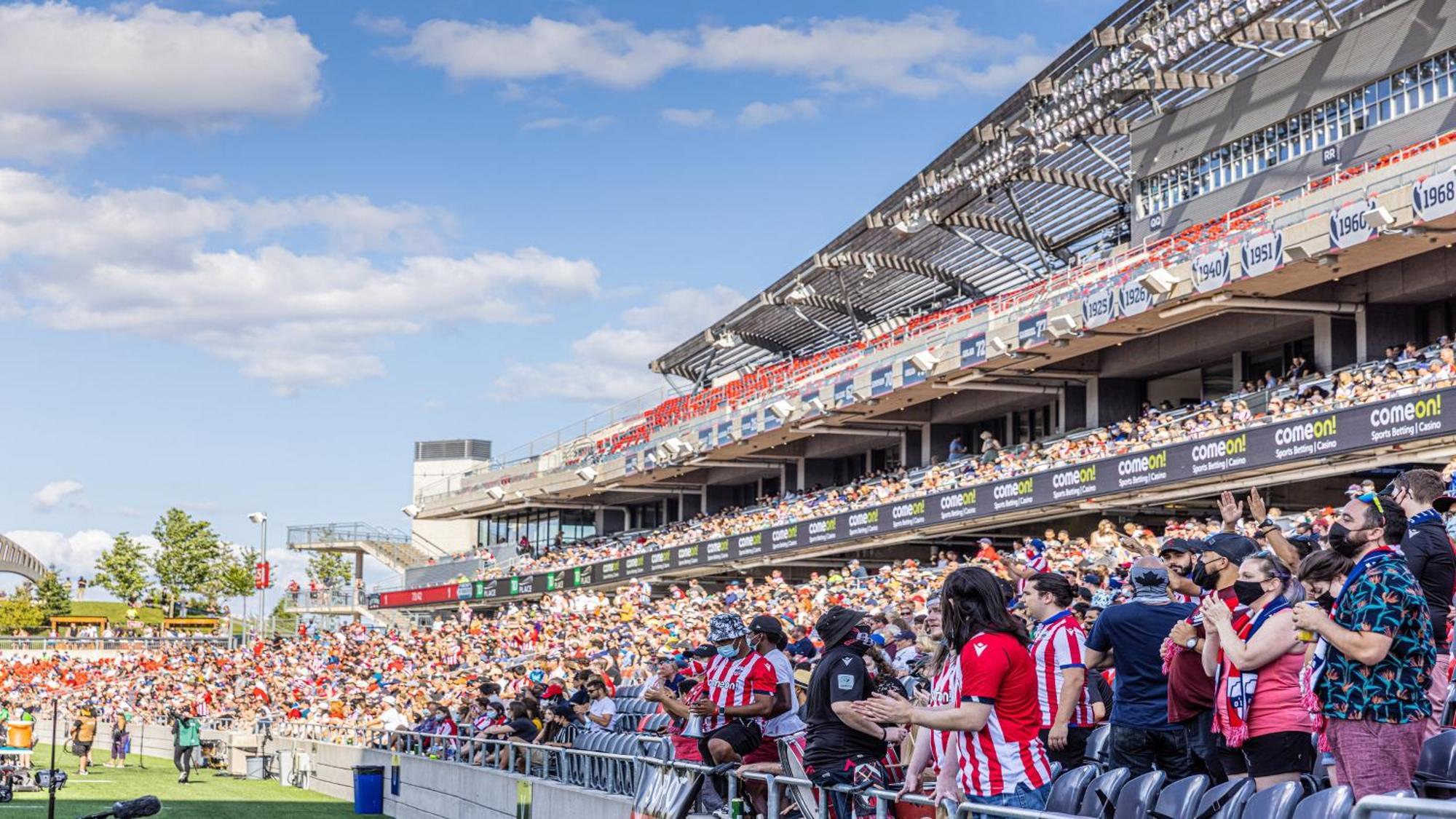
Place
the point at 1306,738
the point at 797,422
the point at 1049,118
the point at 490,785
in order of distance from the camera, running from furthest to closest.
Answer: the point at 797,422, the point at 1049,118, the point at 490,785, the point at 1306,738

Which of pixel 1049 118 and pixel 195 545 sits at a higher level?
pixel 1049 118

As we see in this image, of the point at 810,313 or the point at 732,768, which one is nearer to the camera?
the point at 732,768

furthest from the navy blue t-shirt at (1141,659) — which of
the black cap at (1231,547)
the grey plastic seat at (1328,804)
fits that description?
the grey plastic seat at (1328,804)

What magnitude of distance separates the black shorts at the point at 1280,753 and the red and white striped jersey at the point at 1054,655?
33.6 inches

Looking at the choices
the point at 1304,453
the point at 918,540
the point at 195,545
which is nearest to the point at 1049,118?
the point at 918,540

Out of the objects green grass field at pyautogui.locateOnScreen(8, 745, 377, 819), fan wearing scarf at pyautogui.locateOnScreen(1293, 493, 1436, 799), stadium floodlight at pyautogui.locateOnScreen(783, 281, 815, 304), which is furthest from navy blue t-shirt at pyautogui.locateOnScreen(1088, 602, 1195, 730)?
stadium floodlight at pyautogui.locateOnScreen(783, 281, 815, 304)

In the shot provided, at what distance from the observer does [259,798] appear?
24.3 m

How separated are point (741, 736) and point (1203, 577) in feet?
10.0

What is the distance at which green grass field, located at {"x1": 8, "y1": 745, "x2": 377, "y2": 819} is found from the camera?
2128 centimetres

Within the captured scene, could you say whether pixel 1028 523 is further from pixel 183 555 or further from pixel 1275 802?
pixel 183 555

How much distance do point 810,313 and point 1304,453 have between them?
29560 mm

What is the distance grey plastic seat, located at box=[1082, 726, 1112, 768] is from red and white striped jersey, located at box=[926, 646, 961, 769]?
4.55 ft

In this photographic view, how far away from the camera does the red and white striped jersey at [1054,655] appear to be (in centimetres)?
666

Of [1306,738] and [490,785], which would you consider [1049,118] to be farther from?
[1306,738]
